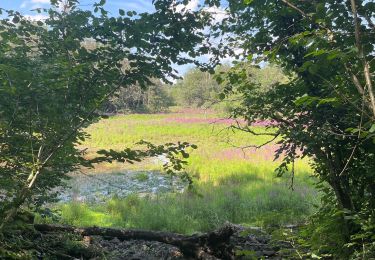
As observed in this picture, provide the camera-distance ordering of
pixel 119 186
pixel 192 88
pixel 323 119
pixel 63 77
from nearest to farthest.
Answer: pixel 63 77, pixel 323 119, pixel 119 186, pixel 192 88

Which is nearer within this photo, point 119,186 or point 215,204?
point 215,204

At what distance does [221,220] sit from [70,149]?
18.4 feet

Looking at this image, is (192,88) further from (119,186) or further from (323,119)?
(323,119)

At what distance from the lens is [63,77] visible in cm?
308

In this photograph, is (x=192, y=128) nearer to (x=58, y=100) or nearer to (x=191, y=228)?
(x=191, y=228)

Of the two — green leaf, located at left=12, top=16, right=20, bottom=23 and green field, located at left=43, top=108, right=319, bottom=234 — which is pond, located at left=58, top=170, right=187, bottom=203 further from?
green leaf, located at left=12, top=16, right=20, bottom=23

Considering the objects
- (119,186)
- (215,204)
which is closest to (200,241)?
(215,204)

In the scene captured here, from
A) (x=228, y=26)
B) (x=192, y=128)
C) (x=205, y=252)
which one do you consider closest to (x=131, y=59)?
(x=228, y=26)

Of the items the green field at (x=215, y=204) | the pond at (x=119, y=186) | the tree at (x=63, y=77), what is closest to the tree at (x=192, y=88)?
the pond at (x=119, y=186)

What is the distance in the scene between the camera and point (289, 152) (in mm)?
4547

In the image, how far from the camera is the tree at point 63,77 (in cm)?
312

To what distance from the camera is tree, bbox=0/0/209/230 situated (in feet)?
10.2

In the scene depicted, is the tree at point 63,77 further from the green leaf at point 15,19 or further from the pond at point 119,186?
the pond at point 119,186

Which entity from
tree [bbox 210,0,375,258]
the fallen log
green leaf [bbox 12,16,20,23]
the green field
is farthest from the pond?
green leaf [bbox 12,16,20,23]
